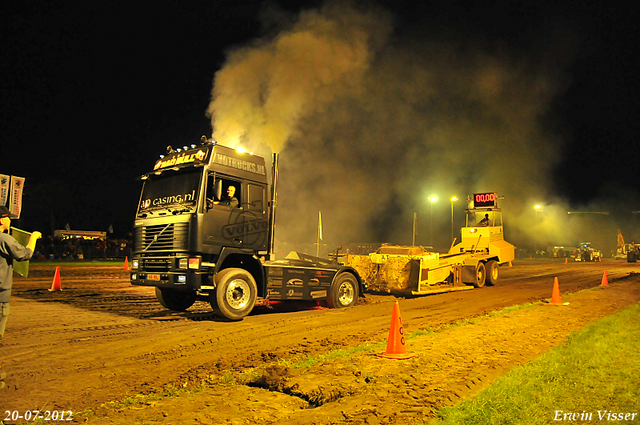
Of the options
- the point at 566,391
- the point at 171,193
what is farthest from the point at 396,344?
the point at 171,193

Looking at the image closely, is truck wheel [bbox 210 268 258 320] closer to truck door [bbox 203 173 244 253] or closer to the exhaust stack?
truck door [bbox 203 173 244 253]

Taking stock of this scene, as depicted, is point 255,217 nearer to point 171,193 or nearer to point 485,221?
point 171,193

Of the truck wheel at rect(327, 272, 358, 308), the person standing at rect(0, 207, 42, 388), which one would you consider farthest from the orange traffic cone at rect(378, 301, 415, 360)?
the truck wheel at rect(327, 272, 358, 308)

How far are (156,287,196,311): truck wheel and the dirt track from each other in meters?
0.29

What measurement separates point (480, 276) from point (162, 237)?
13.2 m

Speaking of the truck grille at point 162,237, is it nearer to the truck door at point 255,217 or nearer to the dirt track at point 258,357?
the truck door at point 255,217

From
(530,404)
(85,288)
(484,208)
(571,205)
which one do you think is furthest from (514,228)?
(530,404)

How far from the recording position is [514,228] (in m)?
68.6

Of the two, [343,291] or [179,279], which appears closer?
[179,279]

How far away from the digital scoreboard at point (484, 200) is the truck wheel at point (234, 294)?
46.0 ft

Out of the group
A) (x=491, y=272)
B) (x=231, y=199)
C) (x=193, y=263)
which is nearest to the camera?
(x=193, y=263)

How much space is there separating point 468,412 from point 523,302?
10178mm

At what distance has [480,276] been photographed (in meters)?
17.8

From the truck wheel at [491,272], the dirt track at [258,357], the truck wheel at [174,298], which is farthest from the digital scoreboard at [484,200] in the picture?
the truck wheel at [174,298]
